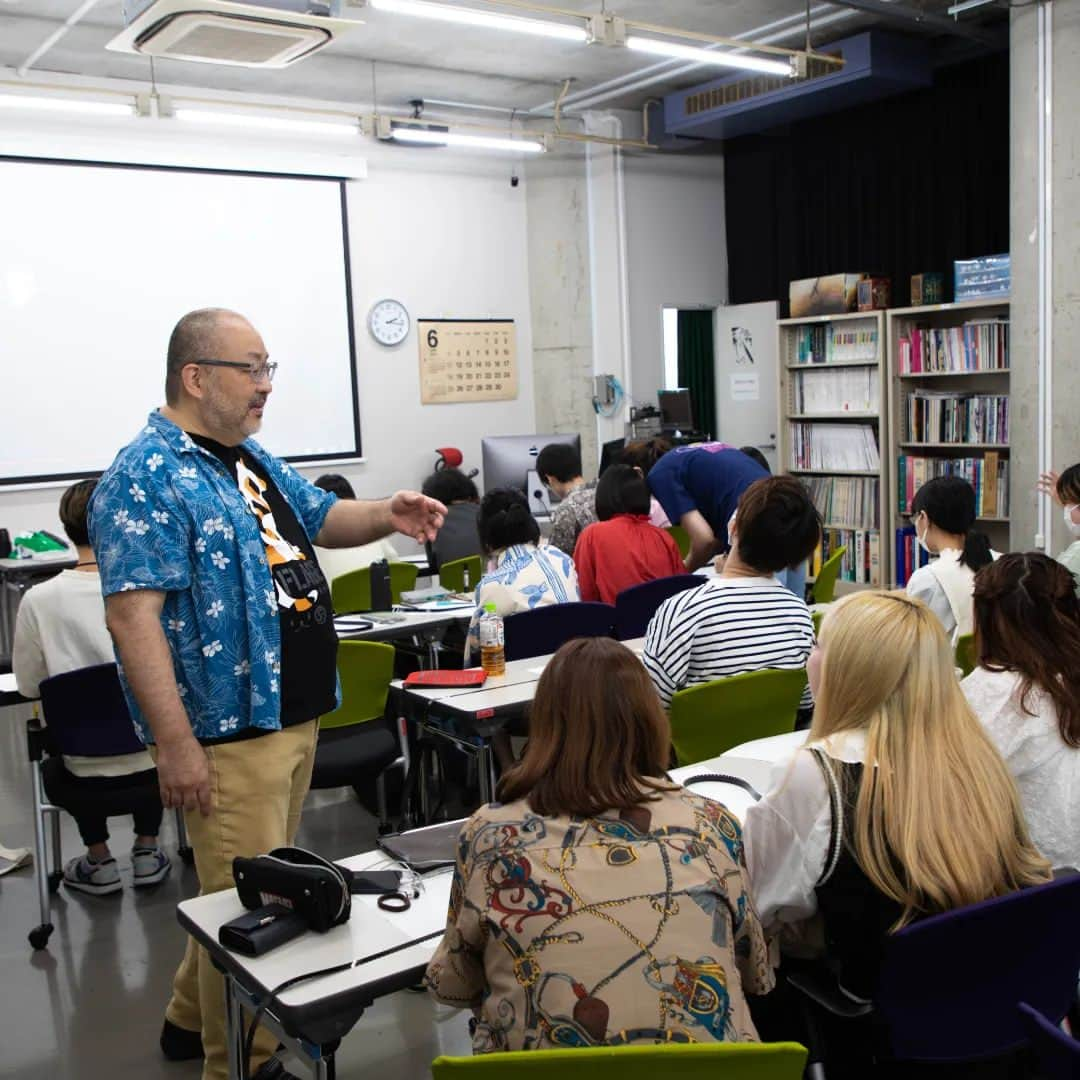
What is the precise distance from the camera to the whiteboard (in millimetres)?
7406

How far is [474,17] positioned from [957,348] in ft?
12.8

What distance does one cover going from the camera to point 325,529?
8.86ft

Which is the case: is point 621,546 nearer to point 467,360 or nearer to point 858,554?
point 858,554

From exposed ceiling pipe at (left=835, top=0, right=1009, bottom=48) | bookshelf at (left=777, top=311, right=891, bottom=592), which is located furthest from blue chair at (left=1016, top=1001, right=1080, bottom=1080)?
bookshelf at (left=777, top=311, right=891, bottom=592)

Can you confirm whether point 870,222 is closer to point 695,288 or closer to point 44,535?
point 695,288

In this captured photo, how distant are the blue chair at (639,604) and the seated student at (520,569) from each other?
180 mm

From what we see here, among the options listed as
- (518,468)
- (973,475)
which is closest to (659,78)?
(518,468)

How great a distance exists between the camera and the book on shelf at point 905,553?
7.85m

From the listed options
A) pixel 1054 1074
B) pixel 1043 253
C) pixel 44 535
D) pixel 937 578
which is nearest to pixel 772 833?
pixel 1054 1074

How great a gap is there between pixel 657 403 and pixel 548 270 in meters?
1.40

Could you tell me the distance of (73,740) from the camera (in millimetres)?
3357

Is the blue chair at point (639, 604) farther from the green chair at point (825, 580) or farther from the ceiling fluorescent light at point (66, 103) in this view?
the ceiling fluorescent light at point (66, 103)

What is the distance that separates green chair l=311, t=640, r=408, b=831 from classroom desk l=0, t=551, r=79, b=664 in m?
3.49

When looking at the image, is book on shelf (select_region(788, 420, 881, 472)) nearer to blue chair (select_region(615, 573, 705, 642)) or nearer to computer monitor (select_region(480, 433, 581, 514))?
computer monitor (select_region(480, 433, 581, 514))
